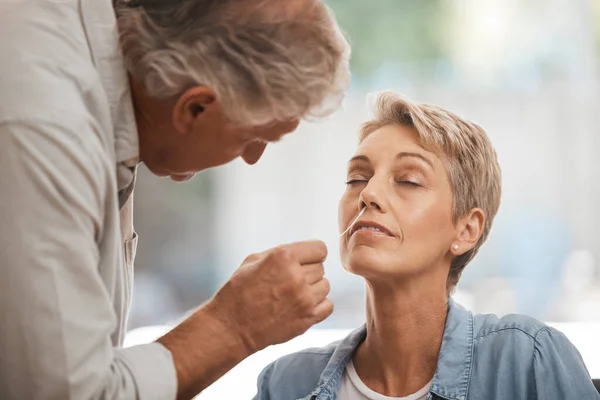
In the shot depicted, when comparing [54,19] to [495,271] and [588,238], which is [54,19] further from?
[588,238]

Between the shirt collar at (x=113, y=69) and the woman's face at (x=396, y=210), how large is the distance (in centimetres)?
61

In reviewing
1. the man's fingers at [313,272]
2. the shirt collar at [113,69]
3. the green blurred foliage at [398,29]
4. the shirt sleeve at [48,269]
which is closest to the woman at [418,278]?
the man's fingers at [313,272]

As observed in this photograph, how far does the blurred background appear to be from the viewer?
367cm

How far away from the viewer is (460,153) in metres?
1.81

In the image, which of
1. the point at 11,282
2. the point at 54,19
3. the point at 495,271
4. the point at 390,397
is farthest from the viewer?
the point at 495,271

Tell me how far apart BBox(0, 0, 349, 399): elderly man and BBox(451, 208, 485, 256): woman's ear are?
0.55 m

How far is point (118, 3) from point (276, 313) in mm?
583

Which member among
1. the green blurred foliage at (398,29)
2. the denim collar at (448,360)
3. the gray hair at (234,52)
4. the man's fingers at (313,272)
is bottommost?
the denim collar at (448,360)

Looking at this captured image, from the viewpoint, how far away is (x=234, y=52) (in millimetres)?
1231

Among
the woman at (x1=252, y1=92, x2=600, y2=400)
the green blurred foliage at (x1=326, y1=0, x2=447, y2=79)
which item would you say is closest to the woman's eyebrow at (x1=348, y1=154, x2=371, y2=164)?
the woman at (x1=252, y1=92, x2=600, y2=400)

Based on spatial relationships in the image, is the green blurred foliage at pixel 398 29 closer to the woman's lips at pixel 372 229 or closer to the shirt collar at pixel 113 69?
the woman's lips at pixel 372 229

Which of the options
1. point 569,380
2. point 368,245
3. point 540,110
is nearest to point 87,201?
point 368,245

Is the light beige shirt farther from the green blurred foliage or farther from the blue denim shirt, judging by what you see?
the green blurred foliage

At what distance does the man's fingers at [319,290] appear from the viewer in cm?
132
